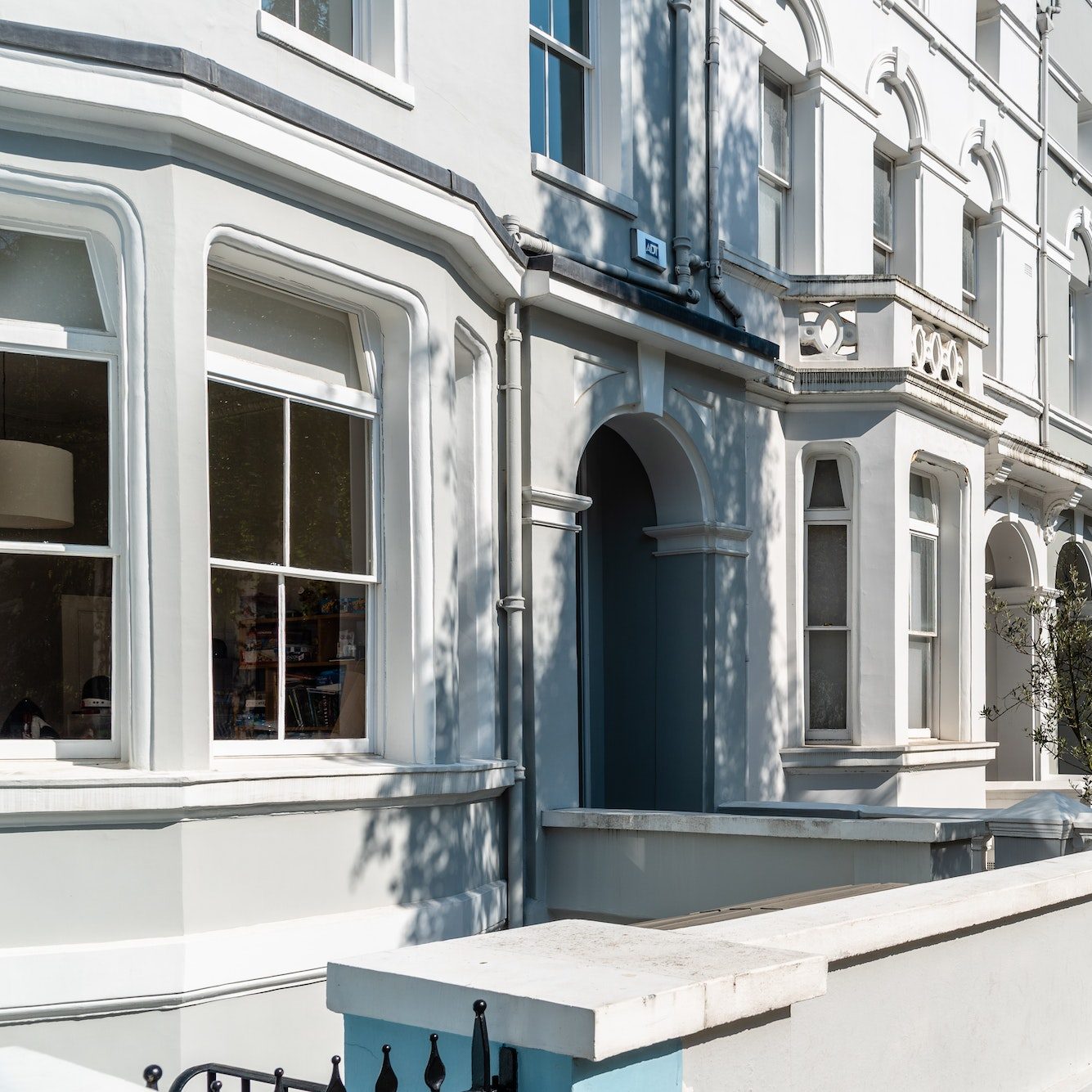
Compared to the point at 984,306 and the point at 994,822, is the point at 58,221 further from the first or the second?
the point at 984,306

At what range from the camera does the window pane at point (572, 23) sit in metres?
8.68

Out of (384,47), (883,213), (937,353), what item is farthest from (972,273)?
(384,47)

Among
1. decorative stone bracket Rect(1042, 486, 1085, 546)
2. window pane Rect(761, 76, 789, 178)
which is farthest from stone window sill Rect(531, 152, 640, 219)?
decorative stone bracket Rect(1042, 486, 1085, 546)

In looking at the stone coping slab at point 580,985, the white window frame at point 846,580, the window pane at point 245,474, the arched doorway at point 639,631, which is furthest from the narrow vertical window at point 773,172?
the stone coping slab at point 580,985

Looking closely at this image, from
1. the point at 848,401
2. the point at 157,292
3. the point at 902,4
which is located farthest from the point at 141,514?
the point at 902,4

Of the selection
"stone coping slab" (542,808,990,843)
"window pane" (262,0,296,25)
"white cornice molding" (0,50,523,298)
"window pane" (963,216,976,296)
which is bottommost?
"stone coping slab" (542,808,990,843)

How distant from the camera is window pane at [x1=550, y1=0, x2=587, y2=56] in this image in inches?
342

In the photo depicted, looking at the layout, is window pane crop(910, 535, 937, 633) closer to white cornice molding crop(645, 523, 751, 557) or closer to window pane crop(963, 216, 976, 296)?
white cornice molding crop(645, 523, 751, 557)

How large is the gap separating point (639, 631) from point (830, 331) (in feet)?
9.69

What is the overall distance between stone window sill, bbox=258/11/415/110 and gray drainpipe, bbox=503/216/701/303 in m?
1.10

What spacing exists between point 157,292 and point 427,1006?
3567 millimetres

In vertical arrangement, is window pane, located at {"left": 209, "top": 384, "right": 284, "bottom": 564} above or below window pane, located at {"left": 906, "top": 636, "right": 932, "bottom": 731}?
above

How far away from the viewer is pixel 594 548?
999 centimetres

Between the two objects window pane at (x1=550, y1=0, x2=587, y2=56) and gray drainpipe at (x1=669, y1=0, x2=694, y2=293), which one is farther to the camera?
gray drainpipe at (x1=669, y1=0, x2=694, y2=293)
